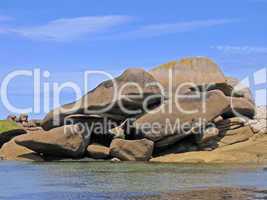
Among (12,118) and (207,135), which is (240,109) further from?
(12,118)

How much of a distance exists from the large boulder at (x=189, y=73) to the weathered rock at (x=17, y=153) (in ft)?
41.3

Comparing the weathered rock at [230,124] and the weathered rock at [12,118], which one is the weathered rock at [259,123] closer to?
the weathered rock at [230,124]

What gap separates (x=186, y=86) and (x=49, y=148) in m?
A: 12.7

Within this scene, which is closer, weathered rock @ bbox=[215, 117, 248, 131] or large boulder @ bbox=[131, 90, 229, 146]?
large boulder @ bbox=[131, 90, 229, 146]

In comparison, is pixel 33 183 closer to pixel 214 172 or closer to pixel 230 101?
pixel 214 172

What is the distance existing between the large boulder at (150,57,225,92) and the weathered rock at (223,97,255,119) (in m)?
2.20

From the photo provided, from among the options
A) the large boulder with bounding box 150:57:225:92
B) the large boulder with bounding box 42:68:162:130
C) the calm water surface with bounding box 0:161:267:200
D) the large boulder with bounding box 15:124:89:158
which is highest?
the large boulder with bounding box 150:57:225:92

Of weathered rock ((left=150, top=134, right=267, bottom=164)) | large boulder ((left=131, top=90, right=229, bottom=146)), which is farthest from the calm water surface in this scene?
large boulder ((left=131, top=90, right=229, bottom=146))

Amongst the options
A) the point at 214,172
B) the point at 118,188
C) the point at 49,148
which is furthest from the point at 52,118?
the point at 118,188

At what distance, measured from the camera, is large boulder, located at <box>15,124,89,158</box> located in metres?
46.0

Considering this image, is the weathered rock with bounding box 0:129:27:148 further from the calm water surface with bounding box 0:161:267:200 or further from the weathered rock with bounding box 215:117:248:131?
the calm water surface with bounding box 0:161:267:200

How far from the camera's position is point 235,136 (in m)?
48.1

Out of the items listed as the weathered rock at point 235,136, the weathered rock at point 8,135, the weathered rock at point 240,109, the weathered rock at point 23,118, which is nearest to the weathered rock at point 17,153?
the weathered rock at point 8,135

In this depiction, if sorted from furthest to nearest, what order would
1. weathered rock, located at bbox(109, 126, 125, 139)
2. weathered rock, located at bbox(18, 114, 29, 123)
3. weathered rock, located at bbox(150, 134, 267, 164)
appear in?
weathered rock, located at bbox(18, 114, 29, 123) → weathered rock, located at bbox(109, 126, 125, 139) → weathered rock, located at bbox(150, 134, 267, 164)
